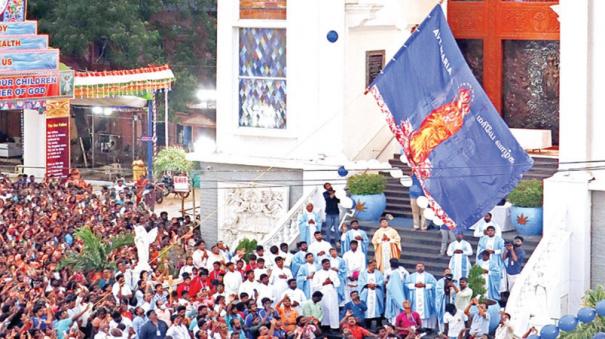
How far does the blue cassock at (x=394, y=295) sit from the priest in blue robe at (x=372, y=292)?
22 cm

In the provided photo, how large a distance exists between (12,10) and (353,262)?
55.0ft

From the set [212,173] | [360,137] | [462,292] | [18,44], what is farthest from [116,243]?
[18,44]

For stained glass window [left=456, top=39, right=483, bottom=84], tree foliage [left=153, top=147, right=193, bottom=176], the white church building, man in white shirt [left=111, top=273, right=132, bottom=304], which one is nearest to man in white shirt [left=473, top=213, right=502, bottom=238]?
the white church building

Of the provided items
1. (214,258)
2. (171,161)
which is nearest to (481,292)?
(214,258)

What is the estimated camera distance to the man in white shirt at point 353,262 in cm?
3052

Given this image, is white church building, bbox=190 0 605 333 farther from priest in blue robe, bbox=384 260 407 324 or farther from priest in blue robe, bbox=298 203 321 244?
priest in blue robe, bbox=384 260 407 324

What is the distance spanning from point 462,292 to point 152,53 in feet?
87.1

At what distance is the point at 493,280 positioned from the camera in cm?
2944

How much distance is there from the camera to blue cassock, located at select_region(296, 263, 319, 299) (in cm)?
3027

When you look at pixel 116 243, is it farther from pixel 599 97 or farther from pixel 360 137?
pixel 599 97

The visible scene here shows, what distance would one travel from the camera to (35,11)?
54312mm

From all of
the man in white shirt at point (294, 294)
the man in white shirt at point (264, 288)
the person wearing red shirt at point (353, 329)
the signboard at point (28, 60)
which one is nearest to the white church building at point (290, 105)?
the man in white shirt at point (264, 288)

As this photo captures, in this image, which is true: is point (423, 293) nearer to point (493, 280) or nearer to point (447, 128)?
point (493, 280)

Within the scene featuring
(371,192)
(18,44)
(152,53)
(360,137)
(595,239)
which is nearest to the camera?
(595,239)
